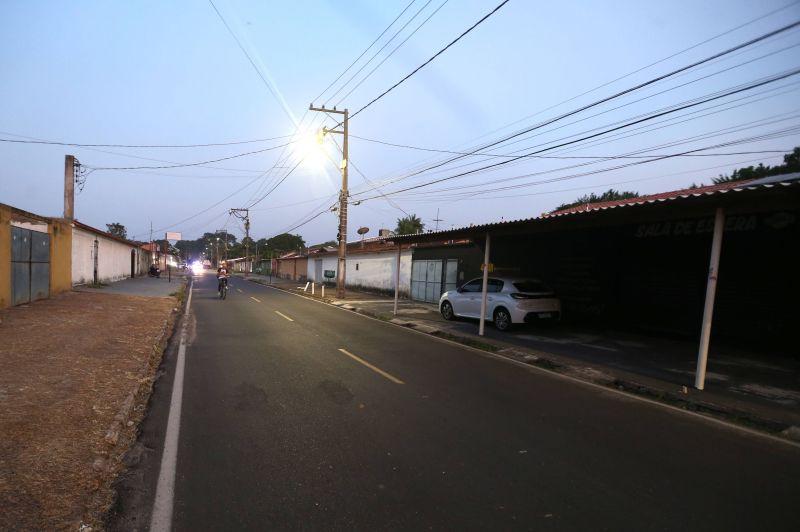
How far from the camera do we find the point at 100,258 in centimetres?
2625

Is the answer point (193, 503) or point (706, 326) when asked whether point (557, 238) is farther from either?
point (193, 503)

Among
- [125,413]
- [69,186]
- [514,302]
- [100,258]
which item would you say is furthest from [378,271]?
[125,413]

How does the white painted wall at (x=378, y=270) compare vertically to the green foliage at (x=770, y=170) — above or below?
below

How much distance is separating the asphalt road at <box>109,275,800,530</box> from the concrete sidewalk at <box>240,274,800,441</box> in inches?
27.4

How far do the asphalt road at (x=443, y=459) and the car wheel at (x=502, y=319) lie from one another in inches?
203

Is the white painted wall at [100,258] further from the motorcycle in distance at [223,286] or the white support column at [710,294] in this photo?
the white support column at [710,294]

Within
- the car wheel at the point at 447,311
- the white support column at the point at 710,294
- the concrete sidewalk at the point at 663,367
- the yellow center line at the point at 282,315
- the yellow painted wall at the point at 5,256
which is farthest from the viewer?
the car wheel at the point at 447,311

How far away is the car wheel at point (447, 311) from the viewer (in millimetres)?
14859

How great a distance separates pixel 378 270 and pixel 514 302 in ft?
53.1

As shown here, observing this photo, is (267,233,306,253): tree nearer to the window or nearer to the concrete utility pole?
the concrete utility pole

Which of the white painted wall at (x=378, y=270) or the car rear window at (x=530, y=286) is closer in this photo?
the car rear window at (x=530, y=286)

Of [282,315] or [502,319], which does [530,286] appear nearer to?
[502,319]

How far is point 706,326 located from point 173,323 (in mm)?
12256

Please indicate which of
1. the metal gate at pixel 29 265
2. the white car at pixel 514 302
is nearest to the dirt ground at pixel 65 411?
the metal gate at pixel 29 265
